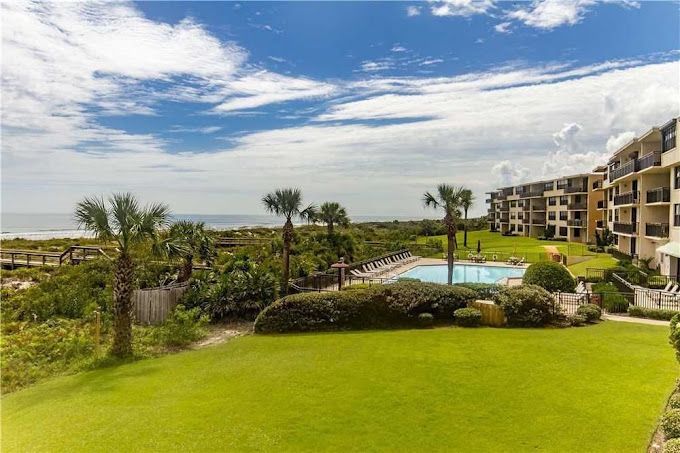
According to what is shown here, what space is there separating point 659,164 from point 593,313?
58.5 feet

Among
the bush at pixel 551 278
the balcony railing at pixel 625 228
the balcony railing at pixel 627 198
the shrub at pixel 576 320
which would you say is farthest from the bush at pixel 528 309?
the balcony railing at pixel 625 228

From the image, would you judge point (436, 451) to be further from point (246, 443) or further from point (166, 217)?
point (166, 217)

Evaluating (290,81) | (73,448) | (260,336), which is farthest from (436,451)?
(290,81)

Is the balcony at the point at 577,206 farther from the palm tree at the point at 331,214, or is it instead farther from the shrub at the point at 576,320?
the shrub at the point at 576,320

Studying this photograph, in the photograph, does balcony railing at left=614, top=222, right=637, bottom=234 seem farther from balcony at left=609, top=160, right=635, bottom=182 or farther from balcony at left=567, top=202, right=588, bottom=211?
balcony at left=567, top=202, right=588, bottom=211

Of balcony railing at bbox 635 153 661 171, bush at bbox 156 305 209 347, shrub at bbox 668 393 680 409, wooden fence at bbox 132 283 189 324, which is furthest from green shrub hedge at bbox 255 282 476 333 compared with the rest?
balcony railing at bbox 635 153 661 171

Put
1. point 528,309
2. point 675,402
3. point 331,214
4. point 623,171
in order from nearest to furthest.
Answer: point 675,402, point 528,309, point 623,171, point 331,214

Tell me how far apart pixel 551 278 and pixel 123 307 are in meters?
18.0

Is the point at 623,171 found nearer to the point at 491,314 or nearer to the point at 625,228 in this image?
the point at 625,228

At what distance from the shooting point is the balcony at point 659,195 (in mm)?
28156

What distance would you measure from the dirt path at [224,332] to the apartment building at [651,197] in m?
21.5

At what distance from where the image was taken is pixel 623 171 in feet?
117

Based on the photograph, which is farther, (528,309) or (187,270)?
(187,270)

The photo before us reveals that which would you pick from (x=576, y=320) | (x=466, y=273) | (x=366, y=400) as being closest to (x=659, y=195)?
(x=466, y=273)
